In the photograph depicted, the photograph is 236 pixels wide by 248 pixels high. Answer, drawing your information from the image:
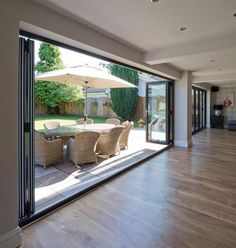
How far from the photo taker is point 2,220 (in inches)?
81.9

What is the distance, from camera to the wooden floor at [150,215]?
2.25 metres

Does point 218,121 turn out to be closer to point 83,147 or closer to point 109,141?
point 109,141

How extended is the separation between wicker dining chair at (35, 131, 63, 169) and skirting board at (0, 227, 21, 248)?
7.74ft

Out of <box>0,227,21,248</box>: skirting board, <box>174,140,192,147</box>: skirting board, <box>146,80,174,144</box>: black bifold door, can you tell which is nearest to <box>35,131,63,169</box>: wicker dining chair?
<box>0,227,21,248</box>: skirting board

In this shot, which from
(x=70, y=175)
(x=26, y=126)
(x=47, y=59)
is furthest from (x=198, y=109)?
(x=26, y=126)

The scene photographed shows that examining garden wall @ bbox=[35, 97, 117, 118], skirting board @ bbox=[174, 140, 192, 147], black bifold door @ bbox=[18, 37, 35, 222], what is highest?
garden wall @ bbox=[35, 97, 117, 118]

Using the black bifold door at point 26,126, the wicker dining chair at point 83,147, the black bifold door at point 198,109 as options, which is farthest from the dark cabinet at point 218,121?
the black bifold door at point 26,126

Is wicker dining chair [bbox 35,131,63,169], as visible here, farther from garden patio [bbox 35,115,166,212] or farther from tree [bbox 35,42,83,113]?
tree [bbox 35,42,83,113]

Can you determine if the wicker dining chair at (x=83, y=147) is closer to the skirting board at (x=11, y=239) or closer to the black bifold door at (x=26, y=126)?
the black bifold door at (x=26, y=126)

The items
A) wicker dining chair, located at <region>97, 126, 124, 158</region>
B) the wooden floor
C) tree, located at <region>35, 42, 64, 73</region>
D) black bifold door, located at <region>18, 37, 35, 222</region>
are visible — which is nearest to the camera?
the wooden floor

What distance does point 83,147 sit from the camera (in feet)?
15.0

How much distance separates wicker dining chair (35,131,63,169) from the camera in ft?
14.4

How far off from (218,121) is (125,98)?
5441 millimetres

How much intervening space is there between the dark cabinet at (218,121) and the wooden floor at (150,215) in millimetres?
8108
